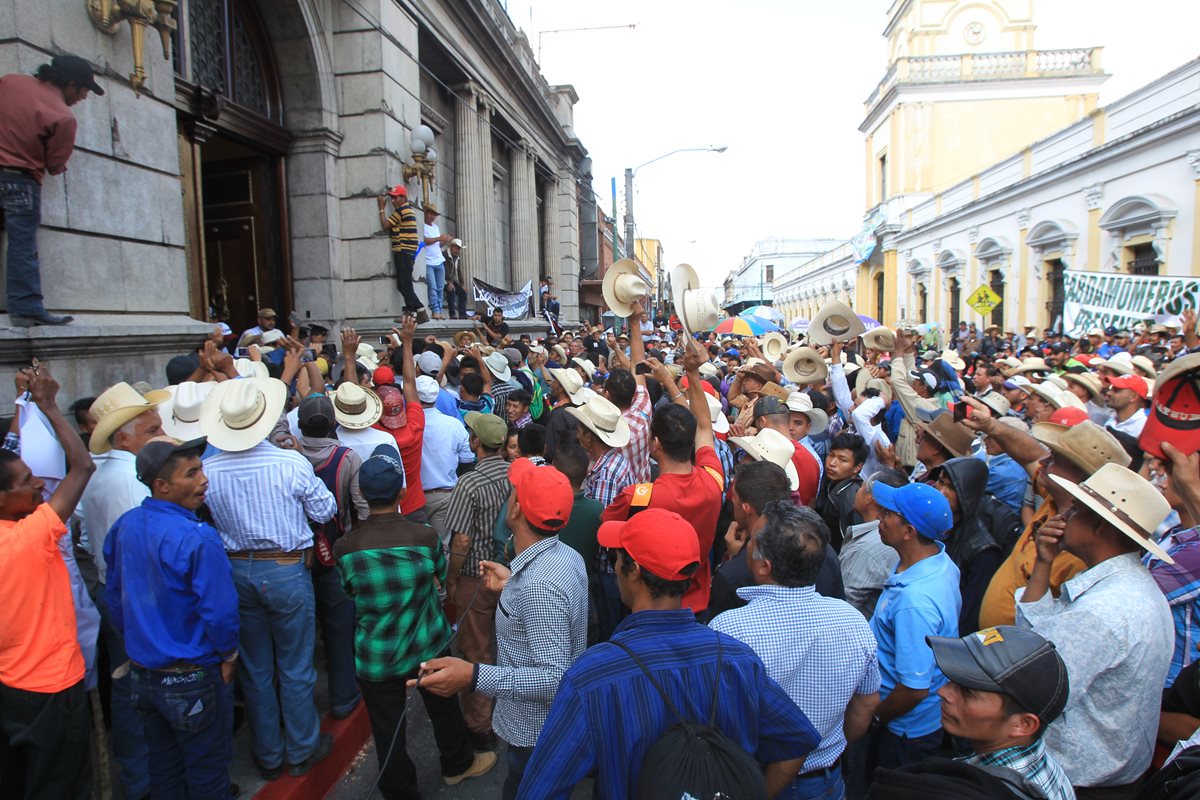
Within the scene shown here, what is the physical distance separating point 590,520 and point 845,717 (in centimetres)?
158

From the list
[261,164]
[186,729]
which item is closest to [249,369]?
[186,729]

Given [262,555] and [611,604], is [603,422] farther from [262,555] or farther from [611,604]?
[262,555]

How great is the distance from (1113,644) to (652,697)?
160 centimetres

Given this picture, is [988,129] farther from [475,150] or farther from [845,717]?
[845,717]

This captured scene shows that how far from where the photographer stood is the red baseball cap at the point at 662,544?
210cm

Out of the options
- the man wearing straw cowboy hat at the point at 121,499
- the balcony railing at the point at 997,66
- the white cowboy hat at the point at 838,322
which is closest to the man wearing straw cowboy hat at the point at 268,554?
the man wearing straw cowboy hat at the point at 121,499

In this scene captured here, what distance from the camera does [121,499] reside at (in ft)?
11.4

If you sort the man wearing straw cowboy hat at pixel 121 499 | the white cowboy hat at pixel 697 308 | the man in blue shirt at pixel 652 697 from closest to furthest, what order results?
the man in blue shirt at pixel 652 697 → the man wearing straw cowboy hat at pixel 121 499 → the white cowboy hat at pixel 697 308

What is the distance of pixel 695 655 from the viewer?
78.4 inches

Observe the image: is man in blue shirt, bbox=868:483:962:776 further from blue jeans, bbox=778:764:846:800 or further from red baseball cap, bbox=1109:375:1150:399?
red baseball cap, bbox=1109:375:1150:399

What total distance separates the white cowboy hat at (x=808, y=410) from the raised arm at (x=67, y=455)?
15.7 feet

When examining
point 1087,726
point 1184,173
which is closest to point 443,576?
point 1087,726

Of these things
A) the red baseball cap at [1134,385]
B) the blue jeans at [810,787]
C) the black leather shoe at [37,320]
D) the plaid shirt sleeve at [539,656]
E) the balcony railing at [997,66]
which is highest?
the balcony railing at [997,66]

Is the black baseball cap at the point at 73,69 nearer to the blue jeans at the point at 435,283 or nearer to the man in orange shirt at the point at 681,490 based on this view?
the man in orange shirt at the point at 681,490
